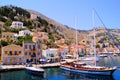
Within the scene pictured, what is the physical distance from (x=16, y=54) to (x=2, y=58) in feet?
12.3

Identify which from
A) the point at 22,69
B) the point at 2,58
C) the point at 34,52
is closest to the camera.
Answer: the point at 22,69

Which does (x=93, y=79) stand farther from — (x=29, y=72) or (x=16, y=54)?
(x=16, y=54)

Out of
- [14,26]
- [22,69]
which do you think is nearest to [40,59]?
[22,69]

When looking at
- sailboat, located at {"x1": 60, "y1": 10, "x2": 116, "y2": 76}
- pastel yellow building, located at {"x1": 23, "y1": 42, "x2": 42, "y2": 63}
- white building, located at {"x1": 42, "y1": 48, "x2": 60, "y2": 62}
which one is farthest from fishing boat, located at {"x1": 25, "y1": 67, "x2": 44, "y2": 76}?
white building, located at {"x1": 42, "y1": 48, "x2": 60, "y2": 62}

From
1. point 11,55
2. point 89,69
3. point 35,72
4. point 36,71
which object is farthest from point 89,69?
point 11,55

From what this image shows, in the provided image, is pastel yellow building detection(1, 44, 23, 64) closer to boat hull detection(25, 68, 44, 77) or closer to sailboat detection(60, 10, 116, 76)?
boat hull detection(25, 68, 44, 77)

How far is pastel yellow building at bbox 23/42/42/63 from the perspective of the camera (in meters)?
68.6

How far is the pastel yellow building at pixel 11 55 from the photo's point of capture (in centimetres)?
6491

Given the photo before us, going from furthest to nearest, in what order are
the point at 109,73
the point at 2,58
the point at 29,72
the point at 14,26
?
the point at 14,26
the point at 2,58
the point at 29,72
the point at 109,73

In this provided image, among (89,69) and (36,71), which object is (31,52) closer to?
(36,71)

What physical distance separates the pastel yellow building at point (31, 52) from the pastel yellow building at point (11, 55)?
202 centimetres

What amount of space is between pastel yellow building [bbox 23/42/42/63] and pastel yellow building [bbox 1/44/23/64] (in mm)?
2020

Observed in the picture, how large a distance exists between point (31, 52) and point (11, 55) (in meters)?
6.39

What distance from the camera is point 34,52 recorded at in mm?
70438
